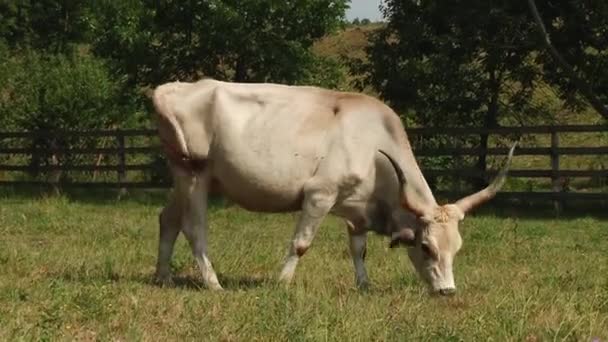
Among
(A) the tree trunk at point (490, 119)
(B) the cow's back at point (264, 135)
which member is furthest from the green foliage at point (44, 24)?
(B) the cow's back at point (264, 135)

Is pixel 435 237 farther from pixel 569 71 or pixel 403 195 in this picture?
pixel 569 71

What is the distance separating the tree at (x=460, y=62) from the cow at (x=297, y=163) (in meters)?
11.0

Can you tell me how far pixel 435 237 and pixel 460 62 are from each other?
40.5 feet

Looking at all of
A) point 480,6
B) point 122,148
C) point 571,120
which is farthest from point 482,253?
point 571,120

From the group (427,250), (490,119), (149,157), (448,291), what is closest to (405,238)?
(427,250)

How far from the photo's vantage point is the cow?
8.40 m

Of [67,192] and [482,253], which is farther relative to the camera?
[67,192]

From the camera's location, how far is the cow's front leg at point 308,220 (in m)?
8.38

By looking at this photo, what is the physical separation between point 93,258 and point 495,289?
4.09 metres

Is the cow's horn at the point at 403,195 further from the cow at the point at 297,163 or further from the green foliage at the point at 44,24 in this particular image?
the green foliage at the point at 44,24

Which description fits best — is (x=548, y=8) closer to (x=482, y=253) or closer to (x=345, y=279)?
(x=482, y=253)

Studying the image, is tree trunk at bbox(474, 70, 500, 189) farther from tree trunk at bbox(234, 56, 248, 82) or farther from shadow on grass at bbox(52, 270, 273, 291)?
shadow on grass at bbox(52, 270, 273, 291)

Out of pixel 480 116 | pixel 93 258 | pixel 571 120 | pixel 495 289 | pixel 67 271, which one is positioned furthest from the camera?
pixel 571 120

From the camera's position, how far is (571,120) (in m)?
29.5
